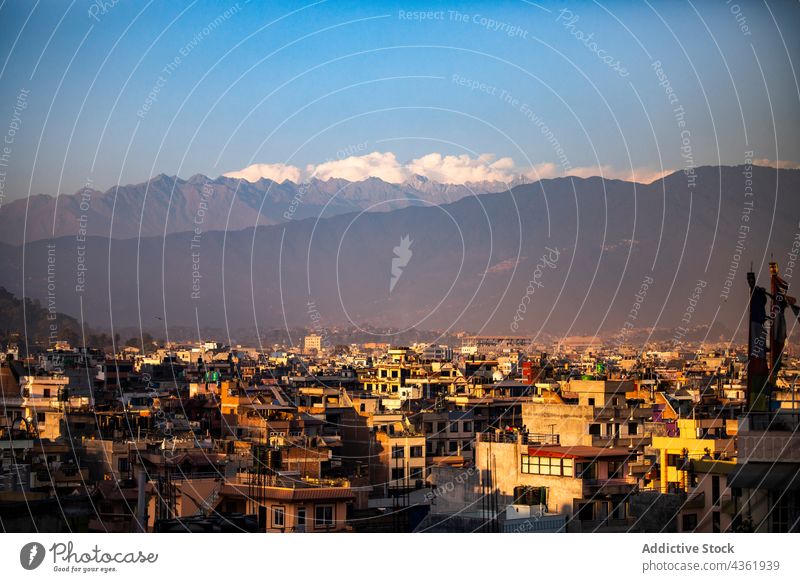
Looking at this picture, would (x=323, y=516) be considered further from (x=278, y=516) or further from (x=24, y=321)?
(x=24, y=321)

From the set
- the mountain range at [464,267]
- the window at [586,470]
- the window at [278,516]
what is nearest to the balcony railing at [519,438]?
the window at [586,470]

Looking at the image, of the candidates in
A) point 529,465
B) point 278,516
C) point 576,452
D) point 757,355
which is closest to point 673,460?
point 576,452

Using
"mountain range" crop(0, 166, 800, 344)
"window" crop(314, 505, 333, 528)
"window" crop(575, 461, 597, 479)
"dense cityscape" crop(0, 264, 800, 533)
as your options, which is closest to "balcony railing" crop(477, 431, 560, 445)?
"dense cityscape" crop(0, 264, 800, 533)

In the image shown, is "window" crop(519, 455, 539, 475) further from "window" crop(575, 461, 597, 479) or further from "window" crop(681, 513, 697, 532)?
"window" crop(681, 513, 697, 532)

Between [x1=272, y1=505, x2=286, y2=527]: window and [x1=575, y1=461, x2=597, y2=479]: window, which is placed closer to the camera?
[x1=272, y1=505, x2=286, y2=527]: window

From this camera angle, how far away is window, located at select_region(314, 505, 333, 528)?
9688mm

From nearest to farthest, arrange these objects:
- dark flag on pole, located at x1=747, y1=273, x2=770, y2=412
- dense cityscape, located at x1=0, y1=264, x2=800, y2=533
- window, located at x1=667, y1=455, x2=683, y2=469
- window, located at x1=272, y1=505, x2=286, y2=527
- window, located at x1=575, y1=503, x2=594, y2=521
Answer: dark flag on pole, located at x1=747, y1=273, x2=770, y2=412 < dense cityscape, located at x1=0, y1=264, x2=800, y2=533 < window, located at x1=272, y1=505, x2=286, y2=527 < window, located at x1=575, y1=503, x2=594, y2=521 < window, located at x1=667, y1=455, x2=683, y2=469

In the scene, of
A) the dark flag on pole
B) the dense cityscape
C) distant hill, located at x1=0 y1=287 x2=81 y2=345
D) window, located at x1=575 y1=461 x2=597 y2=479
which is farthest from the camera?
distant hill, located at x1=0 y1=287 x2=81 y2=345

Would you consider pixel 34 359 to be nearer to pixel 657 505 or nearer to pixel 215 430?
pixel 215 430

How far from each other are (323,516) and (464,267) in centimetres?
2332

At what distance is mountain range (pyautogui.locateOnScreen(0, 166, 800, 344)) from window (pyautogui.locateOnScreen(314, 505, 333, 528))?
799cm

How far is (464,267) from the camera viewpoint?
3297cm

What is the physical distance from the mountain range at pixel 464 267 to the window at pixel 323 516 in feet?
26.2
